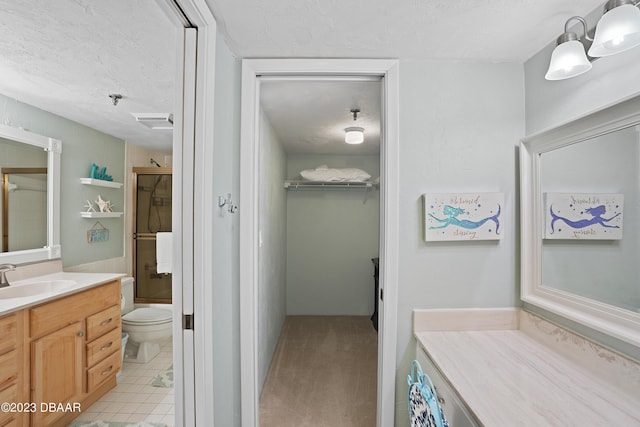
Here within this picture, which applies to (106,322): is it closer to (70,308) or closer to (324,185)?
(70,308)

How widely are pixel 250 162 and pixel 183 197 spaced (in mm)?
470

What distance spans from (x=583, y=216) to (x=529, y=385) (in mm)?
725

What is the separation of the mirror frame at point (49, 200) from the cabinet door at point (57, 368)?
37 centimetres

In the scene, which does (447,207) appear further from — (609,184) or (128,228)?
(128,228)

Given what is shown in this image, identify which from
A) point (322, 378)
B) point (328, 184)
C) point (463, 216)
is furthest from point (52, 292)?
point (328, 184)

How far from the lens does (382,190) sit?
1.57m

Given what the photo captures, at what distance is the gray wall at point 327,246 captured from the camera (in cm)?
414

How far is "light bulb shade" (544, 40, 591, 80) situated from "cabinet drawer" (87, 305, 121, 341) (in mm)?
2403

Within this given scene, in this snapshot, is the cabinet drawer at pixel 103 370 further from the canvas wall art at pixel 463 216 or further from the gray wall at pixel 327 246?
the gray wall at pixel 327 246

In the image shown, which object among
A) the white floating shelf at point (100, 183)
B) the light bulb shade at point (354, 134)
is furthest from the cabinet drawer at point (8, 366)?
the light bulb shade at point (354, 134)

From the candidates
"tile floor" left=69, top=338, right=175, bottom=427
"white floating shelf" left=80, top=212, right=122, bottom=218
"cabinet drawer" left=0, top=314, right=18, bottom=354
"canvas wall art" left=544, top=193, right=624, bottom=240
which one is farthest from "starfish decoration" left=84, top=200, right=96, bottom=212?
"canvas wall art" left=544, top=193, right=624, bottom=240

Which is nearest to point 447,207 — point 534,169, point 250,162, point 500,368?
point 534,169

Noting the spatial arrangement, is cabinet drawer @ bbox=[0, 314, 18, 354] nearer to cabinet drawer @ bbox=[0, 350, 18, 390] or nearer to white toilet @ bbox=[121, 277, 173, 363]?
cabinet drawer @ bbox=[0, 350, 18, 390]

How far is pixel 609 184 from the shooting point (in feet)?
3.70
